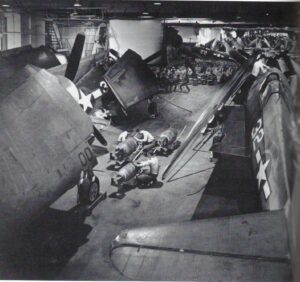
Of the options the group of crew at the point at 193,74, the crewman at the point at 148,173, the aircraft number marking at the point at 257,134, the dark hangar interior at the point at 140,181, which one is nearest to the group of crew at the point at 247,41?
the group of crew at the point at 193,74

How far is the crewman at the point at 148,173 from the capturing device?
25.1 ft

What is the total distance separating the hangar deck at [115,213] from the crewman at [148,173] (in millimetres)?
226

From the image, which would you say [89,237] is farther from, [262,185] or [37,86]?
[262,185]

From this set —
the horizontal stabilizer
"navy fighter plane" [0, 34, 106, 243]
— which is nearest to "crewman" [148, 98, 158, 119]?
"navy fighter plane" [0, 34, 106, 243]

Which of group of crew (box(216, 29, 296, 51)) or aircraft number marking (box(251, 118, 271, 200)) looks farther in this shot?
group of crew (box(216, 29, 296, 51))

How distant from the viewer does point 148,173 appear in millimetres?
7719

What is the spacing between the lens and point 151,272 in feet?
8.99

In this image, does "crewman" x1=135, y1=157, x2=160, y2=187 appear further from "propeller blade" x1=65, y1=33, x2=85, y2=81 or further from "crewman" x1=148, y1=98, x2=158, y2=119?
"crewman" x1=148, y1=98, x2=158, y2=119

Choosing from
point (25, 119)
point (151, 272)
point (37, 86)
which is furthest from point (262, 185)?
point (37, 86)

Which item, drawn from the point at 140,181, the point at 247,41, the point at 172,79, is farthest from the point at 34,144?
the point at 247,41

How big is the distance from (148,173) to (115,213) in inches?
58.6

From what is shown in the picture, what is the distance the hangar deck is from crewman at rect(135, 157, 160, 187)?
226mm

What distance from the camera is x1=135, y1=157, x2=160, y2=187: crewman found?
764cm

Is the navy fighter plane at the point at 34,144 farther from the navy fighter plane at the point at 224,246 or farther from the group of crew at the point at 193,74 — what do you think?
the group of crew at the point at 193,74
